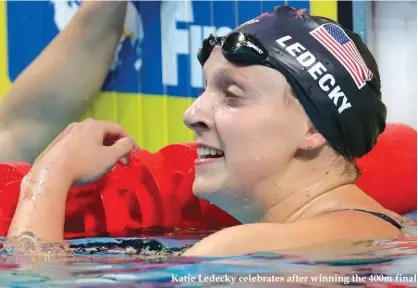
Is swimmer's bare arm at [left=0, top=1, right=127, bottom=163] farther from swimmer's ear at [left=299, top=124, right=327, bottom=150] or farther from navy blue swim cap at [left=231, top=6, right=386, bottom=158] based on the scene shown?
swimmer's ear at [left=299, top=124, right=327, bottom=150]

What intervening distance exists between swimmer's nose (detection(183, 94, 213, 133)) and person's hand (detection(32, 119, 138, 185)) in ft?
1.15

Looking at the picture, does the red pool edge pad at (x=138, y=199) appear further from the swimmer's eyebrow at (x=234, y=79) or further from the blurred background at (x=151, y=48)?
the blurred background at (x=151, y=48)

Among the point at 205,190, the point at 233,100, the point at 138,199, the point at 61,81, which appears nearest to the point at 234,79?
the point at 233,100

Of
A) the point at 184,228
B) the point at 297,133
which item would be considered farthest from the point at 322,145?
the point at 184,228

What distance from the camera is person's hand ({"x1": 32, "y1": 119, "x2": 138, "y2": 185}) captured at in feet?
6.83

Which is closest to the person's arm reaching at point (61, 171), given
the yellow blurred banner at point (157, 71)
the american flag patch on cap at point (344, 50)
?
the american flag patch on cap at point (344, 50)

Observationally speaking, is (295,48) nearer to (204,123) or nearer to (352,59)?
(352,59)

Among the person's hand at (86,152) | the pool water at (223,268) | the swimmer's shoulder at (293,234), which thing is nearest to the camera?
the pool water at (223,268)

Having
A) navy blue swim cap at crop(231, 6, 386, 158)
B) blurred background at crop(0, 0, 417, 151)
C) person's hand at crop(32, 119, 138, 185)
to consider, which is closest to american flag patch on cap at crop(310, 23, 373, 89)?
navy blue swim cap at crop(231, 6, 386, 158)

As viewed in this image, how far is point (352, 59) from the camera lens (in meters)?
2.02

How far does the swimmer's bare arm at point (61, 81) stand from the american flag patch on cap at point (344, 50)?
137 cm

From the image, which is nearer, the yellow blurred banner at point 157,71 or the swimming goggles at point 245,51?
the swimming goggles at point 245,51

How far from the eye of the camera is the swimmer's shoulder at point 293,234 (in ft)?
5.12

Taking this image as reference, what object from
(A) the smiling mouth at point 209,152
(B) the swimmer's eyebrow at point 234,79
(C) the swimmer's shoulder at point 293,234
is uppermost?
(B) the swimmer's eyebrow at point 234,79
